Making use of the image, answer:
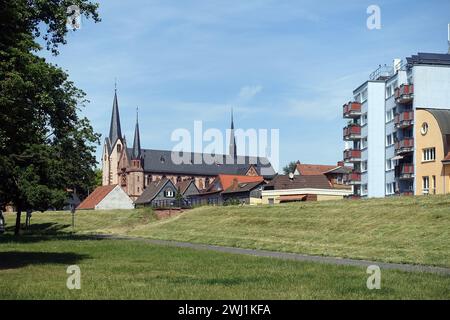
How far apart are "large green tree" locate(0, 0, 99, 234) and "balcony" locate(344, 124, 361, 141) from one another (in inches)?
1466

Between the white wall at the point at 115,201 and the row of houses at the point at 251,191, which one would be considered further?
the white wall at the point at 115,201

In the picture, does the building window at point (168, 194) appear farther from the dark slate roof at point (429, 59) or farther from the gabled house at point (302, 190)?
the dark slate roof at point (429, 59)

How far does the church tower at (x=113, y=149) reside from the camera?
159250mm

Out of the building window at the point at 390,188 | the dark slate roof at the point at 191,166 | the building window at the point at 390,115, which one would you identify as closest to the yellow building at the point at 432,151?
the building window at the point at 390,115

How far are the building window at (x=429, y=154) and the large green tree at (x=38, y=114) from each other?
31.9 meters

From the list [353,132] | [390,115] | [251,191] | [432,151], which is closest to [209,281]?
[432,151]

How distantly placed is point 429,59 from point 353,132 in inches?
538

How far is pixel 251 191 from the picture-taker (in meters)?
103

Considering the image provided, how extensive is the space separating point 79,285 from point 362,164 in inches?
2607

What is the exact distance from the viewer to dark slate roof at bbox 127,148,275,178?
163625mm

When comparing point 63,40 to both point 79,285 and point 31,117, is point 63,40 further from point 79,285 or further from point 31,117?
point 79,285

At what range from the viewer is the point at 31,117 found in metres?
18.3

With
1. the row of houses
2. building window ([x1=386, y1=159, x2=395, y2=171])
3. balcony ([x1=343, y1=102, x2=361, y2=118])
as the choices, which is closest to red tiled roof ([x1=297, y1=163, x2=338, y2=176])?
the row of houses

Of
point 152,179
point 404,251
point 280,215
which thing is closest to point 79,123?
point 280,215
